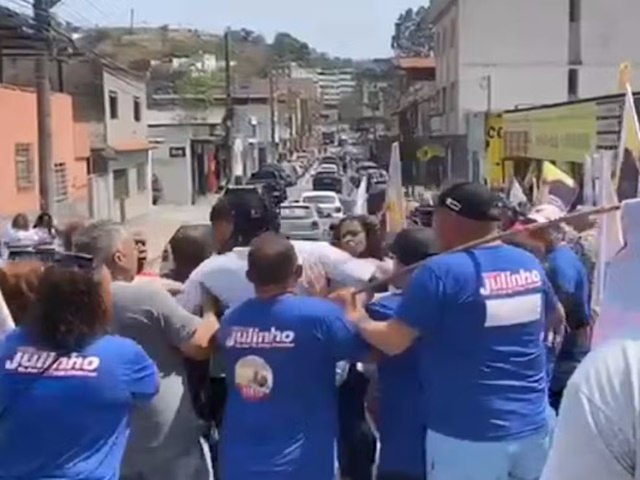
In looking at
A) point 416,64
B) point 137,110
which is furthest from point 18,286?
point 416,64

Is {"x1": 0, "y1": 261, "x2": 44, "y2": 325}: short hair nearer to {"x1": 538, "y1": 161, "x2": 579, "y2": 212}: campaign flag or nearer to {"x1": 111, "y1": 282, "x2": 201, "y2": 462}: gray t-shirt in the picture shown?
{"x1": 111, "y1": 282, "x2": 201, "y2": 462}: gray t-shirt

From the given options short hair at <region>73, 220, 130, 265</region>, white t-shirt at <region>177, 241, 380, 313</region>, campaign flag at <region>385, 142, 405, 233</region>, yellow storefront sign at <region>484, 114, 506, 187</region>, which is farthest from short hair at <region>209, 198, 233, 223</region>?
yellow storefront sign at <region>484, 114, 506, 187</region>

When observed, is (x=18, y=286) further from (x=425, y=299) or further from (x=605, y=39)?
(x=605, y=39)

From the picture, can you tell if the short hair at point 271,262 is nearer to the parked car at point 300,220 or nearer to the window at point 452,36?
the parked car at point 300,220

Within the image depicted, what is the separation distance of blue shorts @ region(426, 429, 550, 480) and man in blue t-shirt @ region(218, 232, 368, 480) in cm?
43

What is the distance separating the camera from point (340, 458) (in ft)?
18.3

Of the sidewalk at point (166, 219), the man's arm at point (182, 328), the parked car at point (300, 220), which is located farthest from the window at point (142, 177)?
the man's arm at point (182, 328)

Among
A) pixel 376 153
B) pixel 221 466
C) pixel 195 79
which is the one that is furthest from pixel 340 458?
pixel 195 79

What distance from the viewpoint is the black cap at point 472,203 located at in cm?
458

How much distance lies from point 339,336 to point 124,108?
47.3m

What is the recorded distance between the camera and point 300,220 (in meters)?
32.8

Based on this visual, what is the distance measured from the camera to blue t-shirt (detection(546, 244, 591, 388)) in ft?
19.8

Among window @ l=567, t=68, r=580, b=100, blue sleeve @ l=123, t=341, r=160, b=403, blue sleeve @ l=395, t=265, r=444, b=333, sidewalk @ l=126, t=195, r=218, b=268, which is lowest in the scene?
sidewalk @ l=126, t=195, r=218, b=268

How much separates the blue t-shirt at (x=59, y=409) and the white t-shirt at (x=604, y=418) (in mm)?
2189
